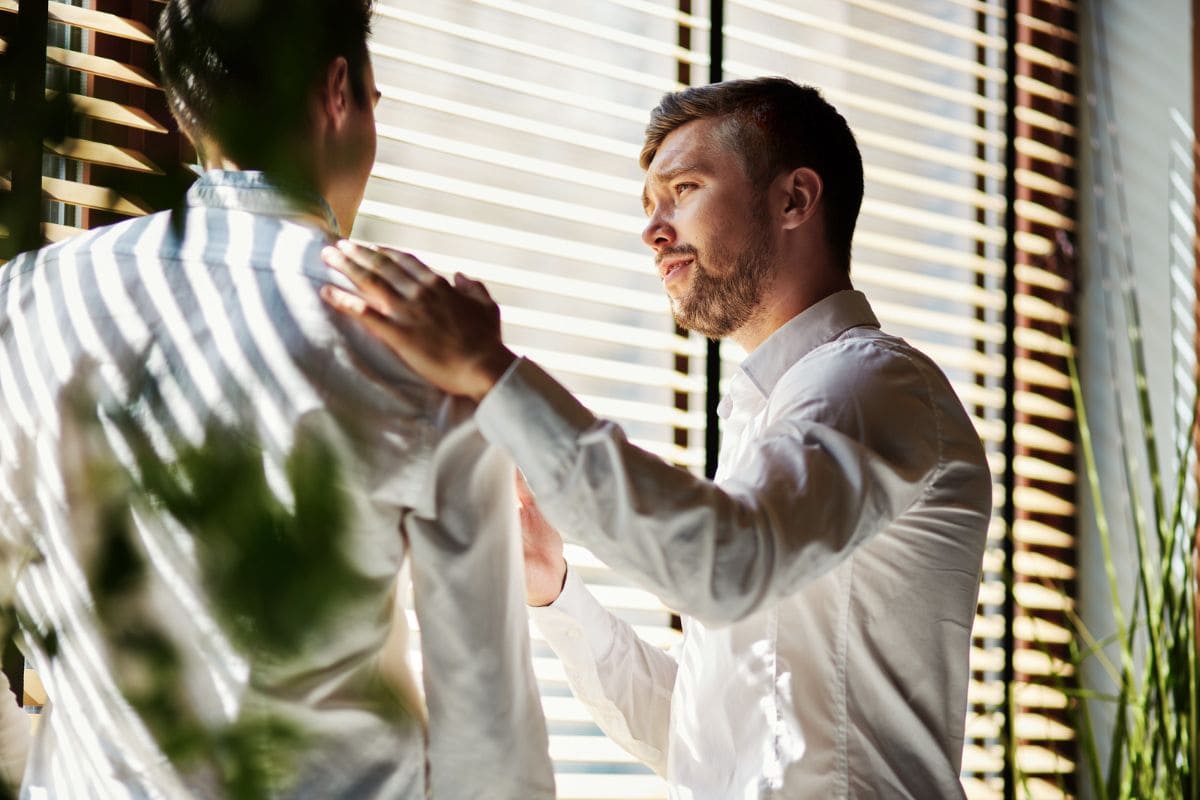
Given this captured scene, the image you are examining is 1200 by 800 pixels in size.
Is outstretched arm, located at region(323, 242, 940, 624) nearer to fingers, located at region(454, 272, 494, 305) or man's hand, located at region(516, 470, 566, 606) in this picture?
fingers, located at region(454, 272, 494, 305)

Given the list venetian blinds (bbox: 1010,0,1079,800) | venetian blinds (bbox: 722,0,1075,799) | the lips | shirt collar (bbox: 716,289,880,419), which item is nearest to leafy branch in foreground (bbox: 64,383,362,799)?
shirt collar (bbox: 716,289,880,419)

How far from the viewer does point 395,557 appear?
892mm

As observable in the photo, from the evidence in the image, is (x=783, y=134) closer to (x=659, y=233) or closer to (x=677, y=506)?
(x=659, y=233)

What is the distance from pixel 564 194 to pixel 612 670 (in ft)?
3.15

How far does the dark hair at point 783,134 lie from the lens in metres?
1.68

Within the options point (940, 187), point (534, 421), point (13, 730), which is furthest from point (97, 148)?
point (940, 187)

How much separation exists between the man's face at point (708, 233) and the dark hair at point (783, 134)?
0.8 inches

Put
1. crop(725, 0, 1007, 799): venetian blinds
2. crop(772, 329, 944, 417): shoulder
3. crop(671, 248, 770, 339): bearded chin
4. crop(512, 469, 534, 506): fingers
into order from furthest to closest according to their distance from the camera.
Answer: crop(725, 0, 1007, 799): venetian blinds, crop(671, 248, 770, 339): bearded chin, crop(512, 469, 534, 506): fingers, crop(772, 329, 944, 417): shoulder

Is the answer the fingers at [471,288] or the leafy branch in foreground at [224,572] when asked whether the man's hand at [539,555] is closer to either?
the fingers at [471,288]

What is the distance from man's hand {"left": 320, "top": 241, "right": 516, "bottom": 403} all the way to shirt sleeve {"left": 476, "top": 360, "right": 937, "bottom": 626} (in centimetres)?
3

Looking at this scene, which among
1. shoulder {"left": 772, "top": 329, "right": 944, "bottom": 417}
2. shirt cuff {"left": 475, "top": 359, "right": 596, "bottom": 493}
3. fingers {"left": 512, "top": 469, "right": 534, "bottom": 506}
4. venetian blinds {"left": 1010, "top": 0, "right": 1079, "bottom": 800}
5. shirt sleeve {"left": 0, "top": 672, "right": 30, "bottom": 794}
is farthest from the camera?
venetian blinds {"left": 1010, "top": 0, "right": 1079, "bottom": 800}

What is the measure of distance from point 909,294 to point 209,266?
2246 millimetres

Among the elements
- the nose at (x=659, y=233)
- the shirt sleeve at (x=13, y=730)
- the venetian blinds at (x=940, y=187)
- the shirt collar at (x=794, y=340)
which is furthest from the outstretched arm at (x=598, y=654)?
the venetian blinds at (x=940, y=187)

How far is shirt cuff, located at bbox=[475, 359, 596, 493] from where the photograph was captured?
3.35 feet
